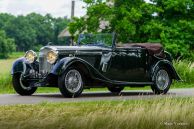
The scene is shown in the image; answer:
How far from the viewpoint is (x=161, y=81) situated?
52.7ft

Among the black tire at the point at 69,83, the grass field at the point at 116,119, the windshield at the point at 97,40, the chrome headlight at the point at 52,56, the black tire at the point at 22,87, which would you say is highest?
the windshield at the point at 97,40

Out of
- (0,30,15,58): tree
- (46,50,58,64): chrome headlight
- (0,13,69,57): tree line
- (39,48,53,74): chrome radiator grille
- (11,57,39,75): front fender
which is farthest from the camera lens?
(0,13,69,57): tree line

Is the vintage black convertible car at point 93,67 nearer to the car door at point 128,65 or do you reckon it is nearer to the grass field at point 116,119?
the car door at point 128,65

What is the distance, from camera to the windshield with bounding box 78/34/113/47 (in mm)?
15406

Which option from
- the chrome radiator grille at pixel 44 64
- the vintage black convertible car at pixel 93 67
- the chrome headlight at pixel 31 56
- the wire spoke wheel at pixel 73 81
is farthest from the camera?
the chrome headlight at pixel 31 56

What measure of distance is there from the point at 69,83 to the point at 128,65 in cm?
225

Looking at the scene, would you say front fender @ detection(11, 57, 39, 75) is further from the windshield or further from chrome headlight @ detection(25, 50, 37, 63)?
the windshield

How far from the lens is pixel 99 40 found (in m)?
15.6

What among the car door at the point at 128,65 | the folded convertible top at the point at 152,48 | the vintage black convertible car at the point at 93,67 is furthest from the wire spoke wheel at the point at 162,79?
the folded convertible top at the point at 152,48

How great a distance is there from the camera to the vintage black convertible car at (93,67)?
14000 millimetres

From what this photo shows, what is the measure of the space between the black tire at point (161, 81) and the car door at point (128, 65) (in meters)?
0.33

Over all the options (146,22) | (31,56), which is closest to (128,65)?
(31,56)

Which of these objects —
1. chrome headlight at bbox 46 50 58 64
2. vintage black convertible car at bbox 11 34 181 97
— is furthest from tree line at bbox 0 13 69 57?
chrome headlight at bbox 46 50 58 64

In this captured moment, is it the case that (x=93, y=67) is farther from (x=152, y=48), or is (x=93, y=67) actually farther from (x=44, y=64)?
(x=152, y=48)
